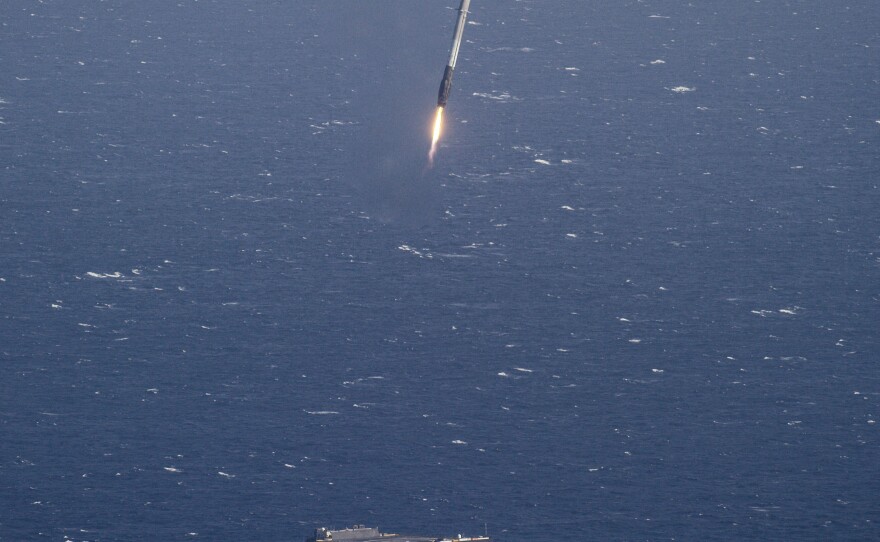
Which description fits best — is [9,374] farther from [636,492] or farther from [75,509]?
[636,492]

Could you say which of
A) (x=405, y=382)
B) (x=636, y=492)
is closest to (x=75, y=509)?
(x=405, y=382)

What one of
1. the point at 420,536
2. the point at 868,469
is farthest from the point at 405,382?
the point at 868,469

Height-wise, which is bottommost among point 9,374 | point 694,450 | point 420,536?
point 420,536

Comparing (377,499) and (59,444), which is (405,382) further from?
(59,444)

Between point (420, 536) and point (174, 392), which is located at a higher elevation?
point (174, 392)

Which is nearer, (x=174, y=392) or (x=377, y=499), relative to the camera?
(x=377, y=499)

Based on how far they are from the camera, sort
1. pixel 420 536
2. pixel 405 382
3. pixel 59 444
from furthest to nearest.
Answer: pixel 405 382 → pixel 59 444 → pixel 420 536

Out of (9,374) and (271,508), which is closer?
(271,508)

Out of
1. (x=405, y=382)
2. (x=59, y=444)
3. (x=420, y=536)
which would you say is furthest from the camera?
(x=405, y=382)

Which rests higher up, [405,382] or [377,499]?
[405,382]
